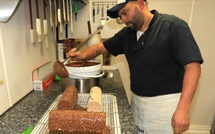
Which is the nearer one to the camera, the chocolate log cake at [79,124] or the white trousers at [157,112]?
the chocolate log cake at [79,124]

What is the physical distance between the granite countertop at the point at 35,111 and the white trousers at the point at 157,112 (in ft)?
0.39

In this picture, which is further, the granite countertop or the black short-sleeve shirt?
the black short-sleeve shirt

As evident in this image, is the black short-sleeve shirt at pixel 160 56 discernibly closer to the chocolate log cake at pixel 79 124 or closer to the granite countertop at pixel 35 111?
the granite countertop at pixel 35 111

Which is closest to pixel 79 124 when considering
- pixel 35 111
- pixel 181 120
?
pixel 35 111

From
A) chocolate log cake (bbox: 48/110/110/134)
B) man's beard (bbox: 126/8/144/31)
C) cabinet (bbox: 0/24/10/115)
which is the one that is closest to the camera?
chocolate log cake (bbox: 48/110/110/134)

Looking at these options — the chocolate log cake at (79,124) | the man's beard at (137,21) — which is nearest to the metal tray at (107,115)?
the chocolate log cake at (79,124)

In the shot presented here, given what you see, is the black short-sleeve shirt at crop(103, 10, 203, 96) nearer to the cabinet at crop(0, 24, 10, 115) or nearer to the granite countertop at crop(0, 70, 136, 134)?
the granite countertop at crop(0, 70, 136, 134)

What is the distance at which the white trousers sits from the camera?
0.85 metres

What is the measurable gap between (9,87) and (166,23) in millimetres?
800

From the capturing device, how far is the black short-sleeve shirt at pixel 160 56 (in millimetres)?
772

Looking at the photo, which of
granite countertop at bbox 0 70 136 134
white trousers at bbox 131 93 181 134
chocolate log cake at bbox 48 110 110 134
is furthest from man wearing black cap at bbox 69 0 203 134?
chocolate log cake at bbox 48 110 110 134

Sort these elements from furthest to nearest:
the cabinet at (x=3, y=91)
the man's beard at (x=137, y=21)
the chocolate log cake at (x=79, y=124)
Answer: the man's beard at (x=137, y=21) → the cabinet at (x=3, y=91) → the chocolate log cake at (x=79, y=124)

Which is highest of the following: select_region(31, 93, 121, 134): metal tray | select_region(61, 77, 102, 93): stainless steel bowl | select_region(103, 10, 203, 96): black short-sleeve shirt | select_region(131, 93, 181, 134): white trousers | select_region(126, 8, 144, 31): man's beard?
select_region(126, 8, 144, 31): man's beard

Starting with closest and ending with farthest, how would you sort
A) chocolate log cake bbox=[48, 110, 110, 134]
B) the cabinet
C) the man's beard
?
chocolate log cake bbox=[48, 110, 110, 134]
the cabinet
the man's beard
